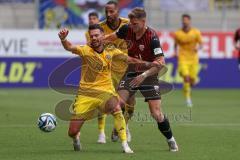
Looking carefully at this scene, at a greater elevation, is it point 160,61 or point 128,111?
point 160,61

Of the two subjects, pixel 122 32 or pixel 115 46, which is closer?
pixel 122 32

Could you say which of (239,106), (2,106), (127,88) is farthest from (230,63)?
(127,88)

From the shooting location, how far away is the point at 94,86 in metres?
12.7

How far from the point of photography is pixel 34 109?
21.3m

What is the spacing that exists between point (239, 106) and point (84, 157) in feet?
40.0

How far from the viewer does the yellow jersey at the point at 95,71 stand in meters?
12.6

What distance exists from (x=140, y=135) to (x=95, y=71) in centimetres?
275

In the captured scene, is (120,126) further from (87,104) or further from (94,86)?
(94,86)

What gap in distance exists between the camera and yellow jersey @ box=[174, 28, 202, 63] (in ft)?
79.5

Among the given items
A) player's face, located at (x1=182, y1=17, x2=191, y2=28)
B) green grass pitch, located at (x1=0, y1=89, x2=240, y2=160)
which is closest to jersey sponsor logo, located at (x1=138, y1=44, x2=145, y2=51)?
green grass pitch, located at (x1=0, y1=89, x2=240, y2=160)

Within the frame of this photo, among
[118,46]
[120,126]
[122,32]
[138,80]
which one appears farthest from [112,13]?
[120,126]

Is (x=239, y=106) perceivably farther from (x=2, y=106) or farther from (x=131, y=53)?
(x=131, y=53)

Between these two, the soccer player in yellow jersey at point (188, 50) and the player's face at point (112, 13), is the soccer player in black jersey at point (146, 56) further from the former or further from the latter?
the soccer player in yellow jersey at point (188, 50)

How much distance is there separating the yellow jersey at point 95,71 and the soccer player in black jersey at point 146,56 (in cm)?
42
